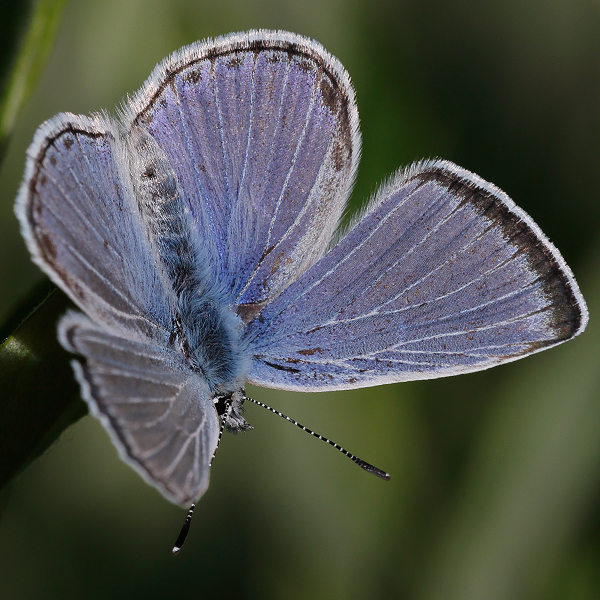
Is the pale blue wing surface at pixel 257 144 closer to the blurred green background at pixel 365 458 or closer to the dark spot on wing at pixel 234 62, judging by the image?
the dark spot on wing at pixel 234 62

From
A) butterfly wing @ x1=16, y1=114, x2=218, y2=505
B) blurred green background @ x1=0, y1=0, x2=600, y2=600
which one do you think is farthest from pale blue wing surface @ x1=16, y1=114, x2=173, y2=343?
blurred green background @ x1=0, y1=0, x2=600, y2=600

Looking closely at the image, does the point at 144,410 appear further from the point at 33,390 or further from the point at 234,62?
the point at 234,62

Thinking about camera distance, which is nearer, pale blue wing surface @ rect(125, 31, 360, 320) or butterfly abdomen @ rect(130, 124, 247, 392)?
butterfly abdomen @ rect(130, 124, 247, 392)

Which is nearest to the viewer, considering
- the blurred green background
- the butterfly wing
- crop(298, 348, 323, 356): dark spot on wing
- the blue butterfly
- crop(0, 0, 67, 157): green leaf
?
crop(0, 0, 67, 157): green leaf

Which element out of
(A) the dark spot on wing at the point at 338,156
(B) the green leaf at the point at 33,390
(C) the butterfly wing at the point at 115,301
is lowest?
(B) the green leaf at the point at 33,390

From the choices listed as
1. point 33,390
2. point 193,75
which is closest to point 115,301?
point 33,390

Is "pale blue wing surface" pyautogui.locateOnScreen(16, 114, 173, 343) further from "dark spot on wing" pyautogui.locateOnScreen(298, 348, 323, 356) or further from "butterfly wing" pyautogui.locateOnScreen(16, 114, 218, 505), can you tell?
"dark spot on wing" pyautogui.locateOnScreen(298, 348, 323, 356)

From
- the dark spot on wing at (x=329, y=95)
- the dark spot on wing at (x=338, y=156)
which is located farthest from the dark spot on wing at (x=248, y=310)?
the dark spot on wing at (x=329, y=95)

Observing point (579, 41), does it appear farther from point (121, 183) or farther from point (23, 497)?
point (23, 497)
